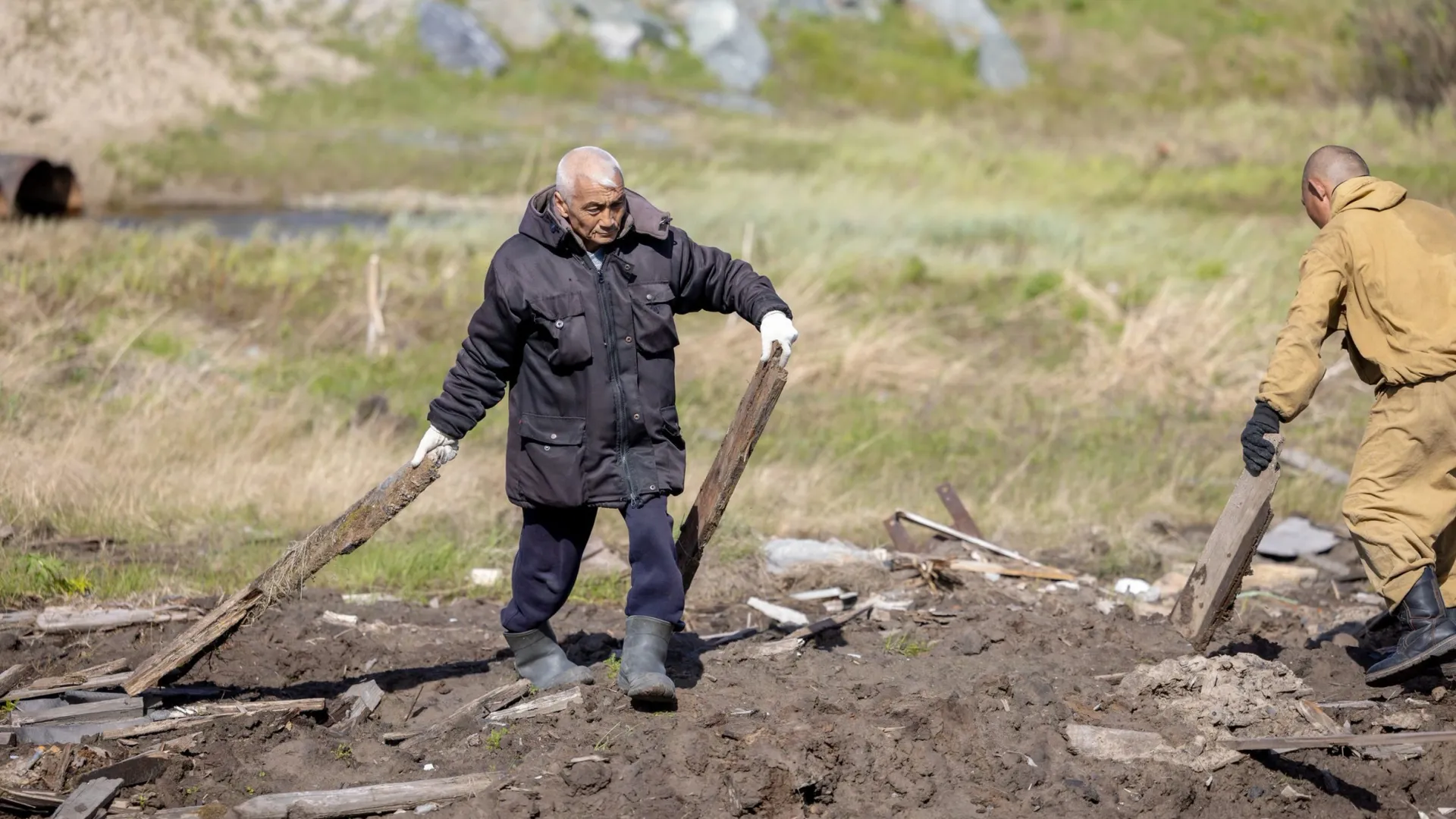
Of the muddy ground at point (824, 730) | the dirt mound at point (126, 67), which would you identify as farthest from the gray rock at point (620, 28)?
the muddy ground at point (824, 730)

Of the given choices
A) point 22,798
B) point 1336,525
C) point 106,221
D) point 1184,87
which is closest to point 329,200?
point 106,221

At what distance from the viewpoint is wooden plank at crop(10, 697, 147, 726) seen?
475 centimetres

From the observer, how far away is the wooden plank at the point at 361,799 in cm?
419

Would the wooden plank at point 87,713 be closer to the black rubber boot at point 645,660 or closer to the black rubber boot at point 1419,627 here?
the black rubber boot at point 645,660

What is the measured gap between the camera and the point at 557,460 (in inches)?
186

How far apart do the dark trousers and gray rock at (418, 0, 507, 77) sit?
32580 millimetres

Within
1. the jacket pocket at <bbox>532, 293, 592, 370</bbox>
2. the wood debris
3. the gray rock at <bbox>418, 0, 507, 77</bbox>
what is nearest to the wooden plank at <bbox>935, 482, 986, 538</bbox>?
the wood debris

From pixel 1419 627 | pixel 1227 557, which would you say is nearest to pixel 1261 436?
pixel 1227 557

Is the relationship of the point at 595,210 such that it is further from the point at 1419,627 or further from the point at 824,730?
the point at 1419,627

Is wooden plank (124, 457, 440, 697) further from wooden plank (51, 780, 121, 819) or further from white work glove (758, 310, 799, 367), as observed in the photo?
white work glove (758, 310, 799, 367)

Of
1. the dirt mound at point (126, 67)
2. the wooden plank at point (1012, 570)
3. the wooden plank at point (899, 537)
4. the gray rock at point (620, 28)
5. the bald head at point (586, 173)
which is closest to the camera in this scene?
the bald head at point (586, 173)

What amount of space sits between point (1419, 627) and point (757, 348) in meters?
7.66

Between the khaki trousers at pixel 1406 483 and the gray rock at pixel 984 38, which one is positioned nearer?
the khaki trousers at pixel 1406 483

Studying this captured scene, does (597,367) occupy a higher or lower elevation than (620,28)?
lower
